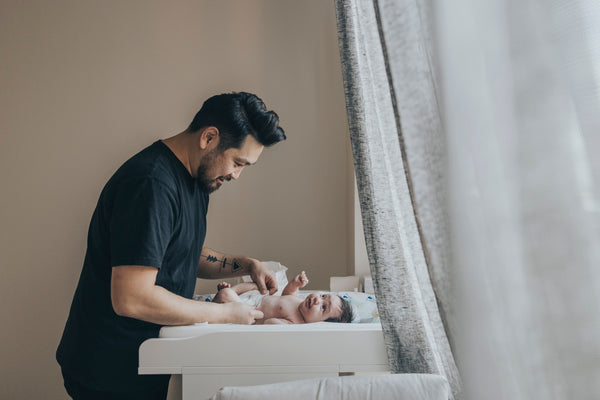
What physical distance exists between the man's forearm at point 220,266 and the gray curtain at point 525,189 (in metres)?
1.33

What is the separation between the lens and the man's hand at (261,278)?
156 cm

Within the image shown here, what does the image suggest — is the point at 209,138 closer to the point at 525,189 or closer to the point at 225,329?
the point at 225,329

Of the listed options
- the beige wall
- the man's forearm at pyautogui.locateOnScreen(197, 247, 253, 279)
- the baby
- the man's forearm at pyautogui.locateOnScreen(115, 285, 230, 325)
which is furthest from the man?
the beige wall

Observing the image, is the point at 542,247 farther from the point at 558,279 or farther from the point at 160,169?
the point at 160,169

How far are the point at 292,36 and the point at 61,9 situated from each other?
1594mm

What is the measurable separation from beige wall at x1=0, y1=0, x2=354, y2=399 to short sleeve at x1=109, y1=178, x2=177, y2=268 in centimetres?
175

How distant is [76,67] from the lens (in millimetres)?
2779

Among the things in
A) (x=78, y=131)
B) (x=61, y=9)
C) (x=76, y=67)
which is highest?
(x=61, y=9)

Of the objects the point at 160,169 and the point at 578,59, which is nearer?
the point at 578,59

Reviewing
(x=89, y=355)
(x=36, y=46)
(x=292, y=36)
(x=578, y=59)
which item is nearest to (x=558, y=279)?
(x=578, y=59)

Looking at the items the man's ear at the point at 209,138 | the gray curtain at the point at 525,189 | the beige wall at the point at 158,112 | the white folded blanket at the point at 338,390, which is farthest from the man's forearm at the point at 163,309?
the beige wall at the point at 158,112

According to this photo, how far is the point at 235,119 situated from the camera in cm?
125

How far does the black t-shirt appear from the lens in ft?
3.41

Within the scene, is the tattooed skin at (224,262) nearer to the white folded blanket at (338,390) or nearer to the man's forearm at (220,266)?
the man's forearm at (220,266)
